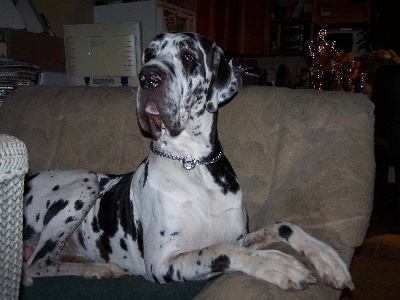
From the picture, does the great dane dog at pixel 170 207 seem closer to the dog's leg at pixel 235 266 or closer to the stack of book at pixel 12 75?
the dog's leg at pixel 235 266

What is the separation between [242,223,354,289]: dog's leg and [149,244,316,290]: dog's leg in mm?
160

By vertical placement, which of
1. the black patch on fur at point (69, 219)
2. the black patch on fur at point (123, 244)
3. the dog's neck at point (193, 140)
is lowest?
the black patch on fur at point (123, 244)

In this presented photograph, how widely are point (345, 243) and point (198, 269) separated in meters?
0.61

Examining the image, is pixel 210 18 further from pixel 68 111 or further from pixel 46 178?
pixel 46 178

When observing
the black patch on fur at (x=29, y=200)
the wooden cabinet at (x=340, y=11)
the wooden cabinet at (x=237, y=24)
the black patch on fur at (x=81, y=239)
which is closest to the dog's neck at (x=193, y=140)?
the black patch on fur at (x=81, y=239)

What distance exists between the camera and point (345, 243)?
1.90m

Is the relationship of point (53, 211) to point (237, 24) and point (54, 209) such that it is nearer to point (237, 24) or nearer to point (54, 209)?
point (54, 209)

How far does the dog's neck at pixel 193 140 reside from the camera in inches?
88.4

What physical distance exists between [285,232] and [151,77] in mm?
894

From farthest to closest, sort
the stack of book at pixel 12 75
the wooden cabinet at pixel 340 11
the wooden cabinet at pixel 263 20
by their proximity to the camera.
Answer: the wooden cabinet at pixel 340 11
the wooden cabinet at pixel 263 20
the stack of book at pixel 12 75

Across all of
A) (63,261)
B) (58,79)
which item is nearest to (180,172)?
(63,261)

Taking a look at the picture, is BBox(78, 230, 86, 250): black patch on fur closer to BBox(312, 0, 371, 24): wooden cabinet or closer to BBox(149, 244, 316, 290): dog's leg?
BBox(149, 244, 316, 290): dog's leg

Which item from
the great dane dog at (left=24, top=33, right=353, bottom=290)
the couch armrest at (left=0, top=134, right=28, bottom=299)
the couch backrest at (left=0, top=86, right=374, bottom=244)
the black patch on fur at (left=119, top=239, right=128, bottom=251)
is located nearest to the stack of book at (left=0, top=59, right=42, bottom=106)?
the couch backrest at (left=0, top=86, right=374, bottom=244)

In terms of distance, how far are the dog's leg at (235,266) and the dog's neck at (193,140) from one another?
1.72ft
